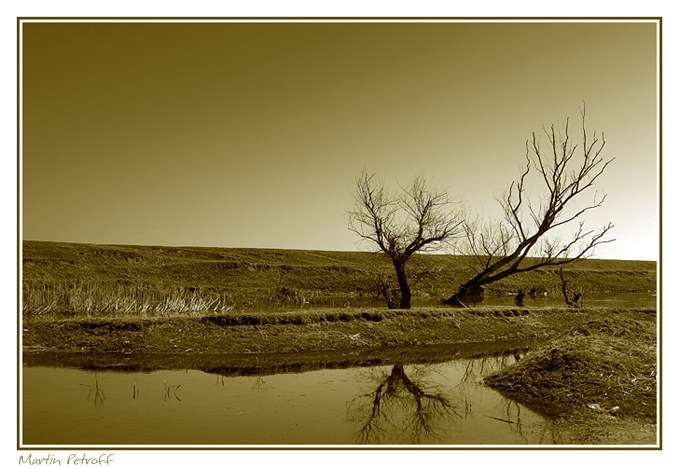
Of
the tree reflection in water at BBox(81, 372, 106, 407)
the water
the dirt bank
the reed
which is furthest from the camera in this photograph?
the reed

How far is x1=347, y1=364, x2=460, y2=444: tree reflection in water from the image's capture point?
7191 mm

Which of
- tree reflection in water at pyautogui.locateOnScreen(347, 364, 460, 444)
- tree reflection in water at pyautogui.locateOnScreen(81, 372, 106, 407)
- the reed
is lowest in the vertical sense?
tree reflection in water at pyautogui.locateOnScreen(347, 364, 460, 444)

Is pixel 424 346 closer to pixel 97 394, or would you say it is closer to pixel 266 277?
pixel 97 394

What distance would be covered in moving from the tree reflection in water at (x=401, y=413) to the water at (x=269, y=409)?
0.05 ft

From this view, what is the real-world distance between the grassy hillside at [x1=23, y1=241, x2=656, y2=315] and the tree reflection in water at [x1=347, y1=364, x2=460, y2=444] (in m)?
10.6

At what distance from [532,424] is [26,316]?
14.6 m

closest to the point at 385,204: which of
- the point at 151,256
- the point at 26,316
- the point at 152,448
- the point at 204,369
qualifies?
the point at 204,369

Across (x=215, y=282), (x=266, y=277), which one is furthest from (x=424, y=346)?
(x=266, y=277)

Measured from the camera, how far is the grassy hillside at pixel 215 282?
59.6 feet

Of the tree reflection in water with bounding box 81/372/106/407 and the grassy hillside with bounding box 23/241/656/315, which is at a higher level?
the grassy hillside with bounding box 23/241/656/315

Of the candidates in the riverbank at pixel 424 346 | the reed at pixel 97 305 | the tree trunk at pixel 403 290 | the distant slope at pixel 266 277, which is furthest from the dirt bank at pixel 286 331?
the distant slope at pixel 266 277

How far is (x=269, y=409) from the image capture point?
331 inches

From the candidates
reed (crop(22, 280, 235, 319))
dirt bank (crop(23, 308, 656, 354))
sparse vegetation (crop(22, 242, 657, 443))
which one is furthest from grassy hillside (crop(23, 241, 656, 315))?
dirt bank (crop(23, 308, 656, 354))

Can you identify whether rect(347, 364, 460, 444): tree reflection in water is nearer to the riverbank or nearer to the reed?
the riverbank
